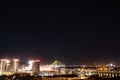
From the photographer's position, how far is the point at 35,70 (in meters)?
65.8

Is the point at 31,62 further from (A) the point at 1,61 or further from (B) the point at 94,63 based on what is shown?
(B) the point at 94,63

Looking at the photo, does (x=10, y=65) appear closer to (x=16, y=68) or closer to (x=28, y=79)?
(x=16, y=68)

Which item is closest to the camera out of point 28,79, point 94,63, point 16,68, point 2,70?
point 28,79

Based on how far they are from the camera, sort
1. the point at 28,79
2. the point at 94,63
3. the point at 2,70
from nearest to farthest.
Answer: the point at 28,79 → the point at 2,70 → the point at 94,63

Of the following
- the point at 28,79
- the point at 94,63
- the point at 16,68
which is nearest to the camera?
the point at 28,79

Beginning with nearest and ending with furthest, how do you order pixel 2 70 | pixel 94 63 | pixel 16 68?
1. pixel 2 70
2. pixel 16 68
3. pixel 94 63

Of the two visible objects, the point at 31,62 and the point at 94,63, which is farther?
the point at 94,63

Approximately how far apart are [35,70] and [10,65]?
22.5ft

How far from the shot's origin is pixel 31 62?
69.1 metres

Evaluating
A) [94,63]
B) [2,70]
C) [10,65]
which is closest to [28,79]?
[2,70]

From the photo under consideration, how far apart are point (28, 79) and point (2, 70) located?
29.3 meters

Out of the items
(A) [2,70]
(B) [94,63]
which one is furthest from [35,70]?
(B) [94,63]

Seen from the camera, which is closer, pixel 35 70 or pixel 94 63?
pixel 35 70

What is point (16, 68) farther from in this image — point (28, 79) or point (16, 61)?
point (28, 79)
